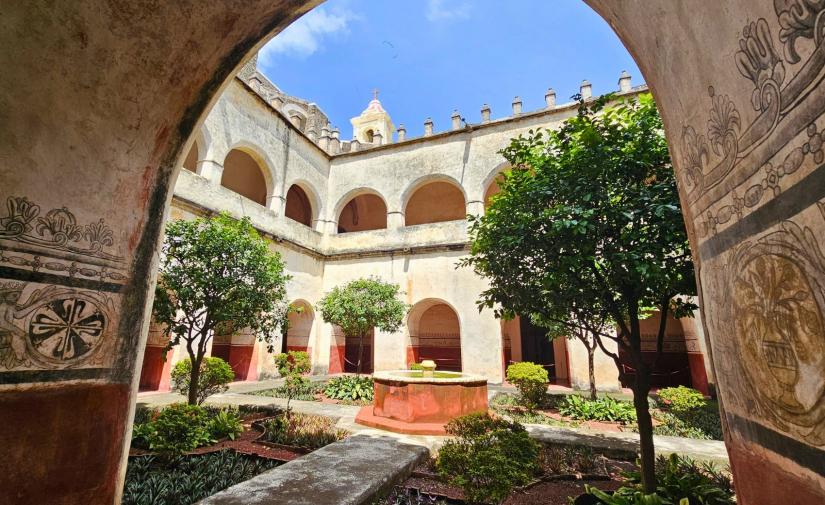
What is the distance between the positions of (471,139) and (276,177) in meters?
6.88

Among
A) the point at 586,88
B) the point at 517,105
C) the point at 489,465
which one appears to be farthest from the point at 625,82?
the point at 489,465

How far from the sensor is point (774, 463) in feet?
3.95

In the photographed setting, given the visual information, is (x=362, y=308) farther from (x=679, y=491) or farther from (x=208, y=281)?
(x=679, y=491)

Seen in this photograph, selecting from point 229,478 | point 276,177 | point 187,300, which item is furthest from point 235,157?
point 229,478

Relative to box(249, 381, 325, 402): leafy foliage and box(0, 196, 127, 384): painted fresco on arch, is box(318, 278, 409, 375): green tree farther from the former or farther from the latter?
box(0, 196, 127, 384): painted fresco on arch

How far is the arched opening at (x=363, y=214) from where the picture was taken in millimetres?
18016

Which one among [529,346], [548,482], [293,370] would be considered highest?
[529,346]

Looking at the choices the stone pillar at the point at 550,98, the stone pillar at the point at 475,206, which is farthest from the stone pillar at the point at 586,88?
the stone pillar at the point at 475,206

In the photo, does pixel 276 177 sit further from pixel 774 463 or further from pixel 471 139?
pixel 774 463

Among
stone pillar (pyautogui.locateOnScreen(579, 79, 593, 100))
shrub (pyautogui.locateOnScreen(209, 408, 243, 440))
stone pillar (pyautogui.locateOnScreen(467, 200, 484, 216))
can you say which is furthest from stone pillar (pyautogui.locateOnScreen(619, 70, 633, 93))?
shrub (pyautogui.locateOnScreen(209, 408, 243, 440))

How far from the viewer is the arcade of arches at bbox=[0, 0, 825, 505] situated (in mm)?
1032

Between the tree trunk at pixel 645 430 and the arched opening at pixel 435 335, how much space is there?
32.0ft

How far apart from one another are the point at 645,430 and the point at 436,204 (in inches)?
563

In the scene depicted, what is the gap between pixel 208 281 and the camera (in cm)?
619
